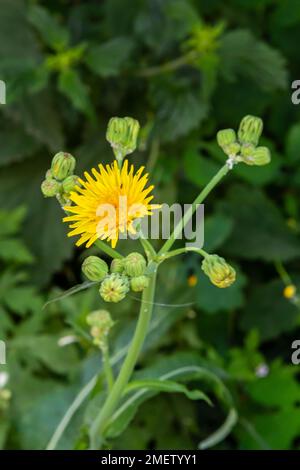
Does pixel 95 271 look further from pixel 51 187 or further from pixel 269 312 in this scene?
pixel 269 312

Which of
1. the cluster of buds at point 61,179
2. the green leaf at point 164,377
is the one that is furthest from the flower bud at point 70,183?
the green leaf at point 164,377

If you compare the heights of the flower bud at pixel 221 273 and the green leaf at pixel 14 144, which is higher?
the green leaf at pixel 14 144

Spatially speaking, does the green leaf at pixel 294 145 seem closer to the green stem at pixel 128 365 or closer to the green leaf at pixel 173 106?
the green leaf at pixel 173 106

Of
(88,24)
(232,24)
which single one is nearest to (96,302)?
(88,24)

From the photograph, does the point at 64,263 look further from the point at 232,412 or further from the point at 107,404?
the point at 107,404

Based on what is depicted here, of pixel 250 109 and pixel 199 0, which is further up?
pixel 199 0

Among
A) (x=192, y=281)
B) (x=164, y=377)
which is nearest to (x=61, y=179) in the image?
(x=164, y=377)

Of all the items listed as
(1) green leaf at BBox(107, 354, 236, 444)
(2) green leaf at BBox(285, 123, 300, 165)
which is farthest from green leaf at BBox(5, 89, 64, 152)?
(1) green leaf at BBox(107, 354, 236, 444)
